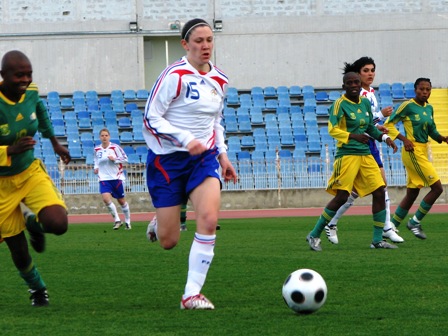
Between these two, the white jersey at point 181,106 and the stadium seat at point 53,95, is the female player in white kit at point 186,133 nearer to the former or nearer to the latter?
the white jersey at point 181,106

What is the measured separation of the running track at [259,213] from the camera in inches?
961

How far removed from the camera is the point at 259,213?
85.1ft

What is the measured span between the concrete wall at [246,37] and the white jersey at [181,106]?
28.4 meters

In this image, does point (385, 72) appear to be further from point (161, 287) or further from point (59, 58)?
point (161, 287)

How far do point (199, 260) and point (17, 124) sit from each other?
5.42 ft

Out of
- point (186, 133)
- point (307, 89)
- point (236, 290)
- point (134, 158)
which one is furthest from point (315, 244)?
point (307, 89)

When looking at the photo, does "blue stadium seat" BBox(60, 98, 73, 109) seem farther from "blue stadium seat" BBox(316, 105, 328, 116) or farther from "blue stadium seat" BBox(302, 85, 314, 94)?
"blue stadium seat" BBox(316, 105, 328, 116)

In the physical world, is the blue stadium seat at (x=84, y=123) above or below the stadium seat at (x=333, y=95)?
below

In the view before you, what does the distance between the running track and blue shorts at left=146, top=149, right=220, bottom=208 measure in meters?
16.3

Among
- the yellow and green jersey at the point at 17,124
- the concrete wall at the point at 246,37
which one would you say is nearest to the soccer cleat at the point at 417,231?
the yellow and green jersey at the point at 17,124

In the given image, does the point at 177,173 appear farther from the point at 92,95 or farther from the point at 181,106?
the point at 92,95

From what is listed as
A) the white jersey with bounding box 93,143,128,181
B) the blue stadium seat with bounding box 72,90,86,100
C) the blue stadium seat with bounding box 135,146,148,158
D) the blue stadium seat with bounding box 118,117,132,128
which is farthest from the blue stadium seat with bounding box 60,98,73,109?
the white jersey with bounding box 93,143,128,181

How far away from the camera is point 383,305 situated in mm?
7172

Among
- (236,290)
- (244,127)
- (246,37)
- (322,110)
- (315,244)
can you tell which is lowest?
(244,127)
